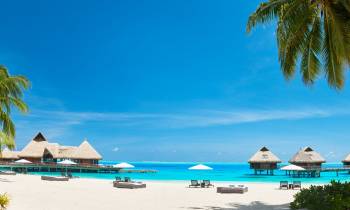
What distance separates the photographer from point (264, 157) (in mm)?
63062

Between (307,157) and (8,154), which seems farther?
(8,154)

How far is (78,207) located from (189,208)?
3896mm

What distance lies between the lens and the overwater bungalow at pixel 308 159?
5928cm

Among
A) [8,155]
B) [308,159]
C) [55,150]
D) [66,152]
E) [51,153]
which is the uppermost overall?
[55,150]

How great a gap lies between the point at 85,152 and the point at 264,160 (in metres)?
28.7

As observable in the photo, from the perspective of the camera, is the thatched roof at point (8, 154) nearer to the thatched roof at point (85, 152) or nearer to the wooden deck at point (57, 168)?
the wooden deck at point (57, 168)

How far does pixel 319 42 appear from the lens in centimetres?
1324

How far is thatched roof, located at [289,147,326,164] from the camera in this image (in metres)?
59.4

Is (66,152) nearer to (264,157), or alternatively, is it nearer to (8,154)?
(8,154)

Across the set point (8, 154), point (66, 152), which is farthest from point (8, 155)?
point (66, 152)

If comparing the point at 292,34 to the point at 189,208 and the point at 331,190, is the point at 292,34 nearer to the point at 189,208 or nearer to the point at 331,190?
the point at 331,190

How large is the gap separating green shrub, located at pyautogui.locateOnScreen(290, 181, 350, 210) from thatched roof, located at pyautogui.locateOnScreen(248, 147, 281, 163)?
51.1 m

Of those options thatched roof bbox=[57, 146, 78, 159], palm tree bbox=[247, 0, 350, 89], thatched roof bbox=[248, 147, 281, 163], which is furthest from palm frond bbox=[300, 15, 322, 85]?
thatched roof bbox=[57, 146, 78, 159]

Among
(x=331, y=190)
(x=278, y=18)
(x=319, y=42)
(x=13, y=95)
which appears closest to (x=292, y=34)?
(x=278, y=18)
